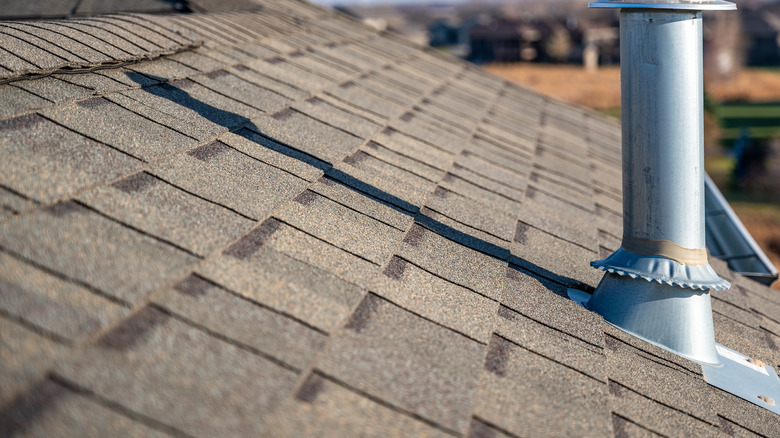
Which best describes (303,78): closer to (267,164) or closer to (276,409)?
(267,164)

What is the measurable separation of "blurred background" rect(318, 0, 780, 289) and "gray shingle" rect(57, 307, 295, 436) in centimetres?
895

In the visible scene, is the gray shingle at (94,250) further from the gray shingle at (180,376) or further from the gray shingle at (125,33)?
the gray shingle at (125,33)

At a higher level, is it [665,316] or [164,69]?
[164,69]

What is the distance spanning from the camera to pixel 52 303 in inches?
69.5

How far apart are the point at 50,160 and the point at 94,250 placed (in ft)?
2.12


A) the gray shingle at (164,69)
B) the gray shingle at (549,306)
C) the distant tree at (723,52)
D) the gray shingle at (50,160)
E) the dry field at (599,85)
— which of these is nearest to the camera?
the gray shingle at (50,160)

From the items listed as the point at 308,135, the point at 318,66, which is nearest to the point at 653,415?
the point at 308,135

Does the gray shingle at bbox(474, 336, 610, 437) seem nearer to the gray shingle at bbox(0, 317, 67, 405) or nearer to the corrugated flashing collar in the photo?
the gray shingle at bbox(0, 317, 67, 405)

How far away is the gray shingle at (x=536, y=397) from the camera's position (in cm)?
216

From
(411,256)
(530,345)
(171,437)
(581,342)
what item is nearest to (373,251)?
(411,256)

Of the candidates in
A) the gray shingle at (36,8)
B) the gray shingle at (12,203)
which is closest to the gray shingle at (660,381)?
the gray shingle at (12,203)

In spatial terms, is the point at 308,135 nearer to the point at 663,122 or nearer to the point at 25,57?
the point at 25,57

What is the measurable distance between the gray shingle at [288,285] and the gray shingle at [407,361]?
0.25 ft

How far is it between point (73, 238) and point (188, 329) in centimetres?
54
